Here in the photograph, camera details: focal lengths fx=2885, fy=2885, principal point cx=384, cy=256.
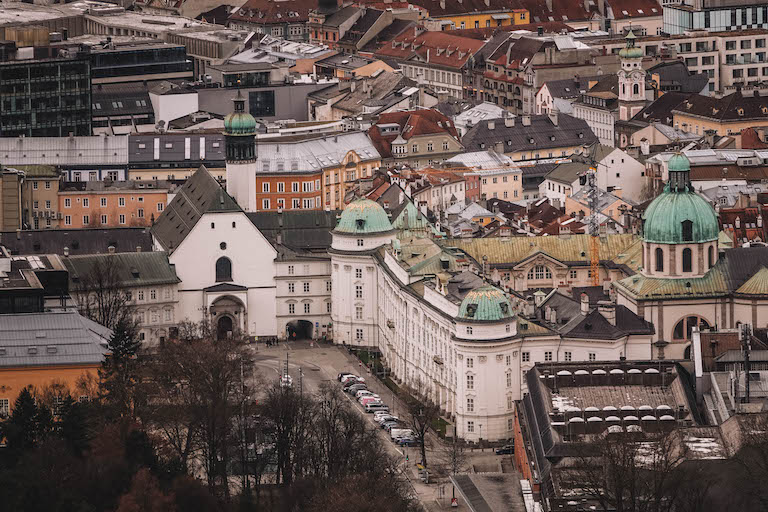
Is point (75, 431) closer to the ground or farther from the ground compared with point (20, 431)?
closer to the ground

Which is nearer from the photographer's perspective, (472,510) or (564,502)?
(564,502)

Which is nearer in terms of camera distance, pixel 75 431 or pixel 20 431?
pixel 20 431

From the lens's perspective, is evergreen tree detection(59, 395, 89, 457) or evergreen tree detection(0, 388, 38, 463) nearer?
evergreen tree detection(0, 388, 38, 463)

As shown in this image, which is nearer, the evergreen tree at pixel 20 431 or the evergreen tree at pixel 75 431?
the evergreen tree at pixel 20 431

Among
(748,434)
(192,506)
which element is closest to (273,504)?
(192,506)

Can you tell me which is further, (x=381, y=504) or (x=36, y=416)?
(x=36, y=416)

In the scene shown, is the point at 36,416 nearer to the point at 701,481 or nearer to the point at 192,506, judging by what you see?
the point at 192,506

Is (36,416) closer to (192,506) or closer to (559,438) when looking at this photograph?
(192,506)
